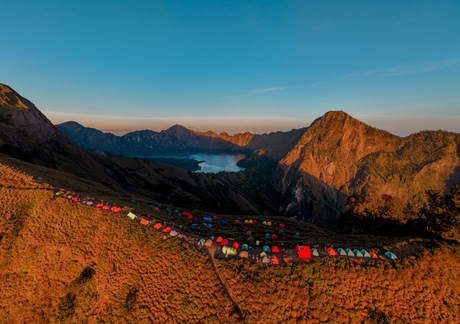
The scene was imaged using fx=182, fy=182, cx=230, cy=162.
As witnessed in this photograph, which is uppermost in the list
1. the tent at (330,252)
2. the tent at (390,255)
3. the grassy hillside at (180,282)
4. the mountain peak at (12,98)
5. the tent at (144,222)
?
the mountain peak at (12,98)

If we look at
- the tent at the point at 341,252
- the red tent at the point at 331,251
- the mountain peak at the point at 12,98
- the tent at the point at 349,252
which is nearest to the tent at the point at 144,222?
the red tent at the point at 331,251

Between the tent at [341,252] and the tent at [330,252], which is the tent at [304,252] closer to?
the tent at [330,252]

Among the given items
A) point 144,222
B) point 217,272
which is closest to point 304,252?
point 217,272

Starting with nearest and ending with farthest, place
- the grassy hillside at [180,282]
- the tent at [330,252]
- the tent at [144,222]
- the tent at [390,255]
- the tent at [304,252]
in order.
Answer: the grassy hillside at [180,282], the tent at [304,252], the tent at [390,255], the tent at [330,252], the tent at [144,222]

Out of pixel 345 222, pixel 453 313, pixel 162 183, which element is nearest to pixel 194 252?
pixel 453 313

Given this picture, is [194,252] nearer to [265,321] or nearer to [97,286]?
[265,321]

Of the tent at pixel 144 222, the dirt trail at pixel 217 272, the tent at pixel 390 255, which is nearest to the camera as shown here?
the dirt trail at pixel 217 272

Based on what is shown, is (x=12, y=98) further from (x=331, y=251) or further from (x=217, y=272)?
(x=331, y=251)
